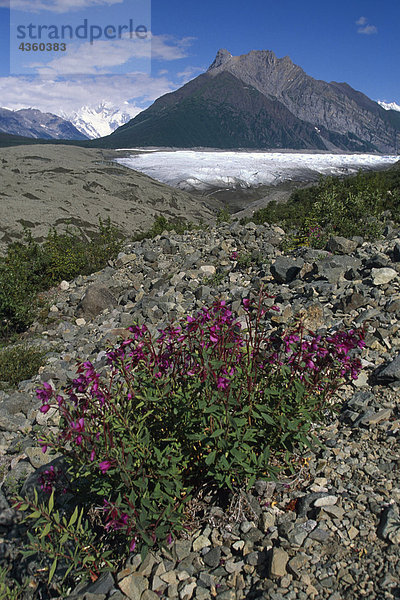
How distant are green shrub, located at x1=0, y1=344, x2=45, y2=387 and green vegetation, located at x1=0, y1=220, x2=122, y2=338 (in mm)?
1424

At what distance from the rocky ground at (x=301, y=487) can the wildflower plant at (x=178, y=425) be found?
23 centimetres

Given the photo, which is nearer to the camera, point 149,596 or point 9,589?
point 149,596

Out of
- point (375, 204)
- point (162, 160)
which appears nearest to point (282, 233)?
point (375, 204)

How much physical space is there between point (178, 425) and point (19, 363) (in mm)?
4215

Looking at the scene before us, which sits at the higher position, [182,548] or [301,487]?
[301,487]

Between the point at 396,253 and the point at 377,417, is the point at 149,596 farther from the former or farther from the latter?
the point at 396,253

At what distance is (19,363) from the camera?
624 centimetres

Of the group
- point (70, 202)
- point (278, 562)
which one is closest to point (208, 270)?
point (278, 562)

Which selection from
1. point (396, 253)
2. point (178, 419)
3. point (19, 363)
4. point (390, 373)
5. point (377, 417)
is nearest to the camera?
point (178, 419)

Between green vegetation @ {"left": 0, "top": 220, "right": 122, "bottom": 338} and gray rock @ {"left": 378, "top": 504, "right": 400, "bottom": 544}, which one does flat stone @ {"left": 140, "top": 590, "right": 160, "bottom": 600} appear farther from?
green vegetation @ {"left": 0, "top": 220, "right": 122, "bottom": 338}

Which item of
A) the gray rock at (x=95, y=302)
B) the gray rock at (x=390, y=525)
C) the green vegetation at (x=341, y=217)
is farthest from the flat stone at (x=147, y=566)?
the green vegetation at (x=341, y=217)

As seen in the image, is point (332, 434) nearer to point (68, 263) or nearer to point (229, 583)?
point (229, 583)

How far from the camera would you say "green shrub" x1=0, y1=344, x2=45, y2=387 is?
602cm

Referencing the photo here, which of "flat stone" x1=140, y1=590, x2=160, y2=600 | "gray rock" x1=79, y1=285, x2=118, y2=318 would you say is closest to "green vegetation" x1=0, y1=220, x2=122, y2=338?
"gray rock" x1=79, y1=285, x2=118, y2=318
